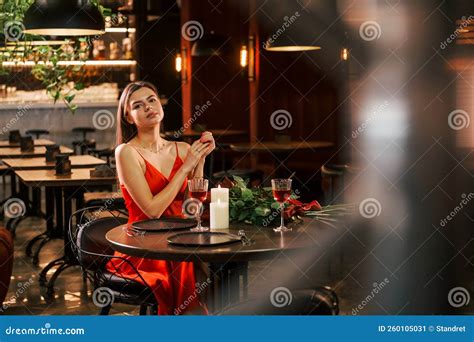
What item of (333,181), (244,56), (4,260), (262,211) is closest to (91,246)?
(262,211)

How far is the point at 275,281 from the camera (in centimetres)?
495

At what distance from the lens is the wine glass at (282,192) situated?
2.91 metres

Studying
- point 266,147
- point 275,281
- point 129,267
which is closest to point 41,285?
point 275,281

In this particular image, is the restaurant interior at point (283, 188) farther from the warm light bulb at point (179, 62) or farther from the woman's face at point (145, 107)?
A: the warm light bulb at point (179, 62)

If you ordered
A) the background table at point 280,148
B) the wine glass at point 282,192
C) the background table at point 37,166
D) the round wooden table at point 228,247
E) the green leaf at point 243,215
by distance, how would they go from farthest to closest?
the background table at point 280,148, the background table at point 37,166, the green leaf at point 243,215, the wine glass at point 282,192, the round wooden table at point 228,247

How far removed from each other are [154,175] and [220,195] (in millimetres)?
523

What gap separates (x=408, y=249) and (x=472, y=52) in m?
0.86

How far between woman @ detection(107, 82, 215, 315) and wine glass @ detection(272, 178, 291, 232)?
46 centimetres

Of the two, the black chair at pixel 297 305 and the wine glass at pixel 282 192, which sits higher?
the wine glass at pixel 282 192

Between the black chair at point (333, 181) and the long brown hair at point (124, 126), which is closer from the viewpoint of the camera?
the long brown hair at point (124, 126)

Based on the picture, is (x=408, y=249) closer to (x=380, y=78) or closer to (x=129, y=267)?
(x=380, y=78)

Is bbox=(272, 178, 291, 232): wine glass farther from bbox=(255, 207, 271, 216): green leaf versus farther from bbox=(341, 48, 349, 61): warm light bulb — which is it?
bbox=(341, 48, 349, 61): warm light bulb

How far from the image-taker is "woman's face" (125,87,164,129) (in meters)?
3.31

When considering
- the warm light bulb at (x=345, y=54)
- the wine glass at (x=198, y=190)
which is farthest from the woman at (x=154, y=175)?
the warm light bulb at (x=345, y=54)
